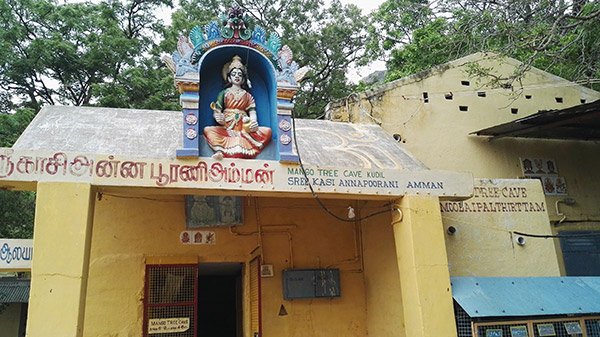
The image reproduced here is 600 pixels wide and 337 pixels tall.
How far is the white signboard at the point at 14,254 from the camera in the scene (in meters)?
5.92

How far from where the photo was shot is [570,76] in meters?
11.8

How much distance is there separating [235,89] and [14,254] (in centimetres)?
349

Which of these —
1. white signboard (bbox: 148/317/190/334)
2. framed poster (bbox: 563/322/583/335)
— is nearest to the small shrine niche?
white signboard (bbox: 148/317/190/334)

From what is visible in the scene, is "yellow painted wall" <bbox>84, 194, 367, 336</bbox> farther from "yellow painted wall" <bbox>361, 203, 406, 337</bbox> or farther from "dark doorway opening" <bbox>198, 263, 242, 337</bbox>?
"dark doorway opening" <bbox>198, 263, 242, 337</bbox>

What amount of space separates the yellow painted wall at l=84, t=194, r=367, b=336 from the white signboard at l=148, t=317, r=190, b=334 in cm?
20

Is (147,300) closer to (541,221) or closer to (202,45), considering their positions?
(202,45)

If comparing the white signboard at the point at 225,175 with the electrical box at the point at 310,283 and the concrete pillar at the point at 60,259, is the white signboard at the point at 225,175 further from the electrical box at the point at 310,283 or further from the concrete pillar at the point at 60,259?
the electrical box at the point at 310,283

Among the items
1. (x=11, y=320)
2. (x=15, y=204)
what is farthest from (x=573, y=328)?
(x=11, y=320)

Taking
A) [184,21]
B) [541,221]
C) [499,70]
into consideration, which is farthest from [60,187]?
[184,21]

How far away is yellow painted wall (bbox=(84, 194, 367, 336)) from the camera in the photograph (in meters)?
7.09

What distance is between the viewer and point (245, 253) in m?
7.89

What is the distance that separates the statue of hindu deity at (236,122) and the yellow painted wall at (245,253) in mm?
1973

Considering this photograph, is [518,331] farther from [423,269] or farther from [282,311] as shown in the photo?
[282,311]

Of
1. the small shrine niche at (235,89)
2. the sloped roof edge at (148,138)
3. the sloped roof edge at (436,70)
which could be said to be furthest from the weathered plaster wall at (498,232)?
the small shrine niche at (235,89)
